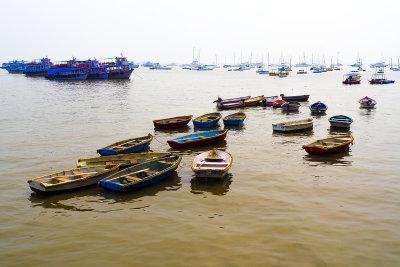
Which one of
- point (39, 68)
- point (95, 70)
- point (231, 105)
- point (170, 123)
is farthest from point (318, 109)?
point (39, 68)

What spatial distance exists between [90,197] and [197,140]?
36.1 feet

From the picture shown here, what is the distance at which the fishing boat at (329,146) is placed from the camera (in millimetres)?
22203

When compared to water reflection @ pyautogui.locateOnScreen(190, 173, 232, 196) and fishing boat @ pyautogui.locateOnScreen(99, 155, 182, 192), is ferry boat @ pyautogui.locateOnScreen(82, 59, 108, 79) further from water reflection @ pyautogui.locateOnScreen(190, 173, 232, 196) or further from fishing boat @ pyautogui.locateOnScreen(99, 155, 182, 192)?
water reflection @ pyautogui.locateOnScreen(190, 173, 232, 196)

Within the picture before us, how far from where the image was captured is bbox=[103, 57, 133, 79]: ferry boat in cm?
12309

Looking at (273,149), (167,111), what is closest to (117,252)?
(273,149)

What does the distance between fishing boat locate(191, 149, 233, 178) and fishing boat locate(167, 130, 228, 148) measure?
4659mm

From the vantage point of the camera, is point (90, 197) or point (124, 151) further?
point (124, 151)

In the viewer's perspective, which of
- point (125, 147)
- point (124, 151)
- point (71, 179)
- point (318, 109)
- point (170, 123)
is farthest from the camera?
point (318, 109)

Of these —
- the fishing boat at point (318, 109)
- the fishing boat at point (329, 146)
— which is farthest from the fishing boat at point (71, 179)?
the fishing boat at point (318, 109)

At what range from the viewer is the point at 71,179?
17.1m

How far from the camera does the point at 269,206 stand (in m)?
14.8

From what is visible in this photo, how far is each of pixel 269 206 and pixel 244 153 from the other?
375 inches

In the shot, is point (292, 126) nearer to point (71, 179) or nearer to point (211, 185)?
point (211, 185)

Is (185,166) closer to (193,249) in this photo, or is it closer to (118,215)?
(118,215)
